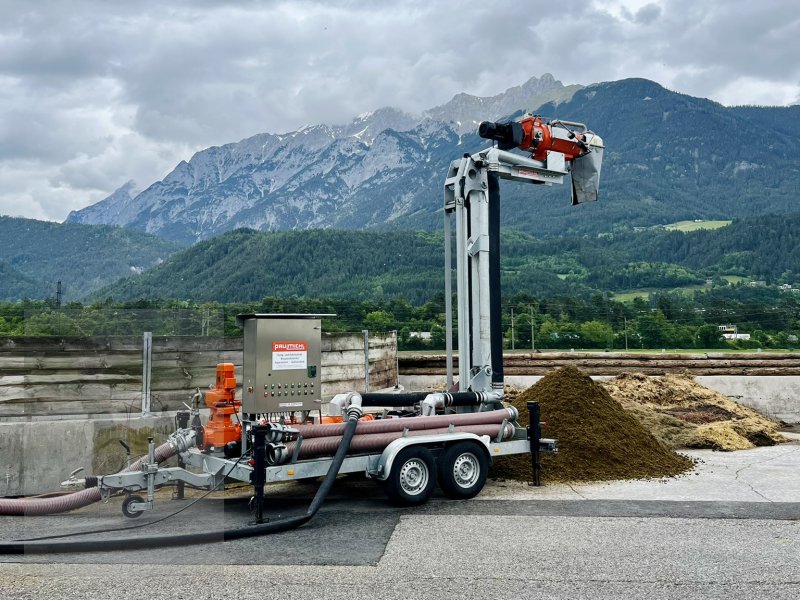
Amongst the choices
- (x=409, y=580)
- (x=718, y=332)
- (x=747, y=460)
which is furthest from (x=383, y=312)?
(x=718, y=332)

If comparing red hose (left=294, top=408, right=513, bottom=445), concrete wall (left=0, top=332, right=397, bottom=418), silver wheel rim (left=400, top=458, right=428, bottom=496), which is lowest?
silver wheel rim (left=400, top=458, right=428, bottom=496)

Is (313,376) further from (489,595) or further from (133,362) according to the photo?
(489,595)

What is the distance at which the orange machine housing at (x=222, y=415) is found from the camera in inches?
362

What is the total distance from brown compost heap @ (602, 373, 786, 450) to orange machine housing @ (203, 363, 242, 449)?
8.32 m

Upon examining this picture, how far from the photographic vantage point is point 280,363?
9.42 m

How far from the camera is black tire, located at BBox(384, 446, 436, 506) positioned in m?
9.09

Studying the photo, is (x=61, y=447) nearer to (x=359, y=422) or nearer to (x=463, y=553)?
(x=359, y=422)

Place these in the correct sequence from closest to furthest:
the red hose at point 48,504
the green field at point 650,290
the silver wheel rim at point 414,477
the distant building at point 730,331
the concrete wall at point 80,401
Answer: the red hose at point 48,504 < the silver wheel rim at point 414,477 < the concrete wall at point 80,401 < the distant building at point 730,331 < the green field at point 650,290

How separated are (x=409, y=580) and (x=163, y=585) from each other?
6.70 feet

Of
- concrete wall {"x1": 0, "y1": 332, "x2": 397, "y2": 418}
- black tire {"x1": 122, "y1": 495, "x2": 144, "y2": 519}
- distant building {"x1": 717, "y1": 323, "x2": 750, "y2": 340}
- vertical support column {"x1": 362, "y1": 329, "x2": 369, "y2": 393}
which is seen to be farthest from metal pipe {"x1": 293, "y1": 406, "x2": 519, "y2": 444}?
distant building {"x1": 717, "y1": 323, "x2": 750, "y2": 340}

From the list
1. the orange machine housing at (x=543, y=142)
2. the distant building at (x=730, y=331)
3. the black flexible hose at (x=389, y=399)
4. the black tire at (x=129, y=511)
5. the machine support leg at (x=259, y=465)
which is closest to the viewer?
the machine support leg at (x=259, y=465)

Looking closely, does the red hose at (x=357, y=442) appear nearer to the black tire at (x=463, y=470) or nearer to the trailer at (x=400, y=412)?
the trailer at (x=400, y=412)

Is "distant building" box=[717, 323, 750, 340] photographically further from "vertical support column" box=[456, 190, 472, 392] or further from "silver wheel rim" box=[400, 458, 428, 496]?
"silver wheel rim" box=[400, 458, 428, 496]

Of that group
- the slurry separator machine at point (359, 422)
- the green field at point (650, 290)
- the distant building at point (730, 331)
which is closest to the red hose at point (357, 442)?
the slurry separator machine at point (359, 422)
